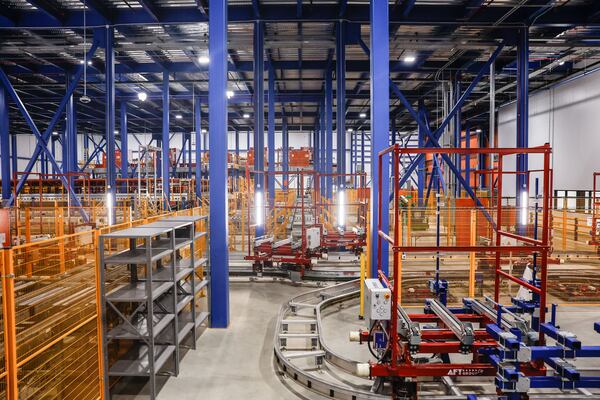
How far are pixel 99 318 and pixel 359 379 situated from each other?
365 cm

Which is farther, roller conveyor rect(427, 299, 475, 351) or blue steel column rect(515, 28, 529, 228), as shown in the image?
blue steel column rect(515, 28, 529, 228)

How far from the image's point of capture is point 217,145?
7199 mm

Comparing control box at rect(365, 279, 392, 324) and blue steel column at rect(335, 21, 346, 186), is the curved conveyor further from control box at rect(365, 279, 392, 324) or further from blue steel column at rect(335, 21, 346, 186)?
blue steel column at rect(335, 21, 346, 186)

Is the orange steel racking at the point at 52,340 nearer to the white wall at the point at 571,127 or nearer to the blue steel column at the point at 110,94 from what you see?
the blue steel column at the point at 110,94

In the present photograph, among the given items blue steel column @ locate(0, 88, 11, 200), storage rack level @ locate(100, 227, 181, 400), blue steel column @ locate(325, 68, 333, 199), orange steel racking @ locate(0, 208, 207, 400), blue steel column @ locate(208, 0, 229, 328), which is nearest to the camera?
orange steel racking @ locate(0, 208, 207, 400)

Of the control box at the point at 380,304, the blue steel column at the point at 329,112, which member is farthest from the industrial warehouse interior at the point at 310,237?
Answer: the blue steel column at the point at 329,112

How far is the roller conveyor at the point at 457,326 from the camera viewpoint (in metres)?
4.64

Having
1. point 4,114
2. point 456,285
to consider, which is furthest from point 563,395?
point 4,114

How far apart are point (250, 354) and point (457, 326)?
3.37 meters

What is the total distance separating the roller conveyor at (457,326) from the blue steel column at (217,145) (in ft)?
13.0

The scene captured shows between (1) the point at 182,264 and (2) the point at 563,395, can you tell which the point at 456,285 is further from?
(1) the point at 182,264

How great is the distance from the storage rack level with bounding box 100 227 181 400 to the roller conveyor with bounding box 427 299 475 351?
387 centimetres

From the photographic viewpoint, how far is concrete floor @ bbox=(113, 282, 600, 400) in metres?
5.15

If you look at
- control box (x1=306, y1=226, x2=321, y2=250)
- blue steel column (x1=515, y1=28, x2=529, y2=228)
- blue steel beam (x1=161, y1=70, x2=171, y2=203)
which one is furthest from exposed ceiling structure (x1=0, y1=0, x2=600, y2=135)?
control box (x1=306, y1=226, x2=321, y2=250)
